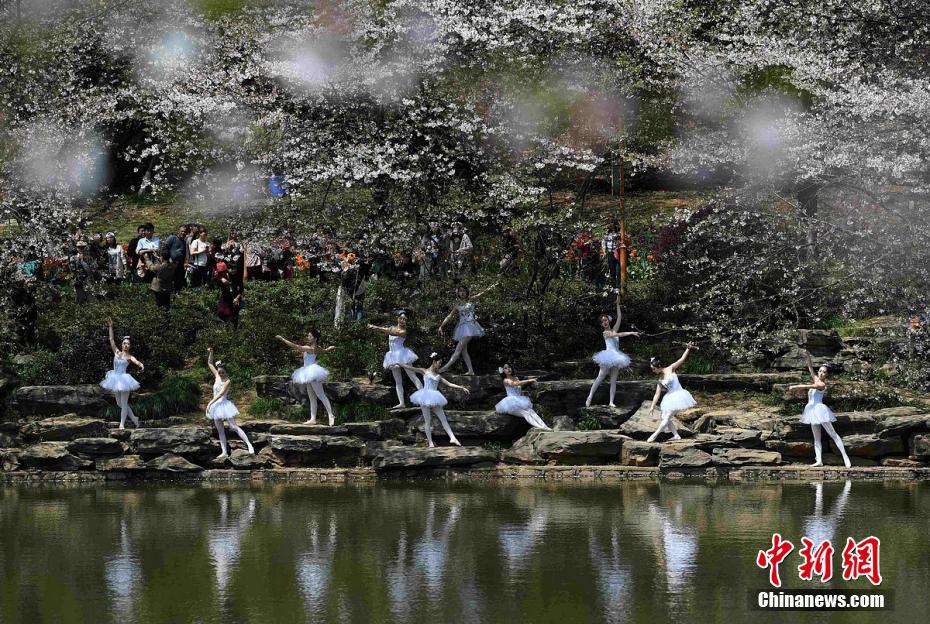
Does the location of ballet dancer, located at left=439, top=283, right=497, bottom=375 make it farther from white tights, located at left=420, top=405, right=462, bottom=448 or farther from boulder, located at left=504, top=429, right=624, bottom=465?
boulder, located at left=504, top=429, right=624, bottom=465

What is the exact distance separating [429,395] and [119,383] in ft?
17.5

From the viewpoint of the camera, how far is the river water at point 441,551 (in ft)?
34.2

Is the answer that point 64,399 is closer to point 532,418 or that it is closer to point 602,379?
point 532,418

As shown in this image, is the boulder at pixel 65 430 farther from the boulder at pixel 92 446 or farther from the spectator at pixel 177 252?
the spectator at pixel 177 252

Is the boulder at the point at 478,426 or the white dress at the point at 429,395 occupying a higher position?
the white dress at the point at 429,395

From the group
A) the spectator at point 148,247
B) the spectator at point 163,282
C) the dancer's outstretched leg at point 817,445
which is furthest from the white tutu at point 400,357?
the spectator at point 148,247

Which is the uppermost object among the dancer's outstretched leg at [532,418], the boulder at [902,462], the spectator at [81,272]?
the spectator at [81,272]

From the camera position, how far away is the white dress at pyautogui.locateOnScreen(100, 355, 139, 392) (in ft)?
68.3

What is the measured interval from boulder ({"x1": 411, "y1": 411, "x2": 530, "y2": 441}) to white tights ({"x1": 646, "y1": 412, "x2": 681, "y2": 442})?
2.47 meters

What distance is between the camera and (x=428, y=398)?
20.3m

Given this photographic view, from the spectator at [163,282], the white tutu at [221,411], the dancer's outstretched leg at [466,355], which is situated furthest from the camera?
the spectator at [163,282]

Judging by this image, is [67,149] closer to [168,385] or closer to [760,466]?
[168,385]

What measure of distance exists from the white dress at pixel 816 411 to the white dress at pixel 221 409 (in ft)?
30.1

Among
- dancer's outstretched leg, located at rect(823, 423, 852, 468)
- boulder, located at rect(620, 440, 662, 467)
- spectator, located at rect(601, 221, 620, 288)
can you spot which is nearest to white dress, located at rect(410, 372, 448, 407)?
boulder, located at rect(620, 440, 662, 467)
